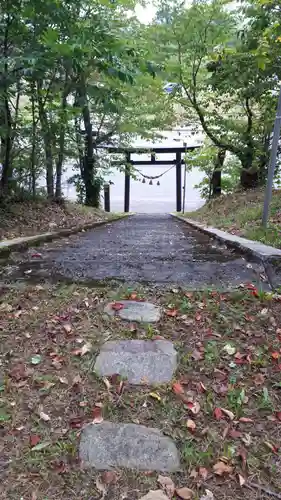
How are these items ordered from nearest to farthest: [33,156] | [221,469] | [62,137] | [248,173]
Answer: [221,469]
[33,156]
[62,137]
[248,173]

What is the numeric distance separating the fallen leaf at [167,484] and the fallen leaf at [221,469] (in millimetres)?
179

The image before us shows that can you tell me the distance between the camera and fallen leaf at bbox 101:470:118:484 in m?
1.35

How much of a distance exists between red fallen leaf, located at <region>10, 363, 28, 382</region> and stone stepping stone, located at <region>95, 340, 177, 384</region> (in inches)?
14.0

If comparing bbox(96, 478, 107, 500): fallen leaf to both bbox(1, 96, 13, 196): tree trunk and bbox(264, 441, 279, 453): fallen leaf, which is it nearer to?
bbox(264, 441, 279, 453): fallen leaf

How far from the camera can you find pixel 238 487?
1.37 metres

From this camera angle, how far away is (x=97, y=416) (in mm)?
1597

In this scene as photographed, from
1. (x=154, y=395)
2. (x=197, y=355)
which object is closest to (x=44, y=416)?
(x=154, y=395)

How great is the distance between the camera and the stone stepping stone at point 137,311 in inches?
86.8

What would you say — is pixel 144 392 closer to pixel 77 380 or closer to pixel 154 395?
pixel 154 395

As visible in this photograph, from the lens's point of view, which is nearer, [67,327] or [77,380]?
[77,380]

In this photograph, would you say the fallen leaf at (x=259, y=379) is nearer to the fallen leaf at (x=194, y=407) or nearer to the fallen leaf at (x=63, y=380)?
the fallen leaf at (x=194, y=407)

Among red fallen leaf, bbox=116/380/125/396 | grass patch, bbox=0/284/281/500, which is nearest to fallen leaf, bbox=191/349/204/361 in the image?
grass patch, bbox=0/284/281/500

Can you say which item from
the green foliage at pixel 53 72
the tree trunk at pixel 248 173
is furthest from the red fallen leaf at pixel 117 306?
the tree trunk at pixel 248 173

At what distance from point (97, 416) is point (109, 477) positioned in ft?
0.89
